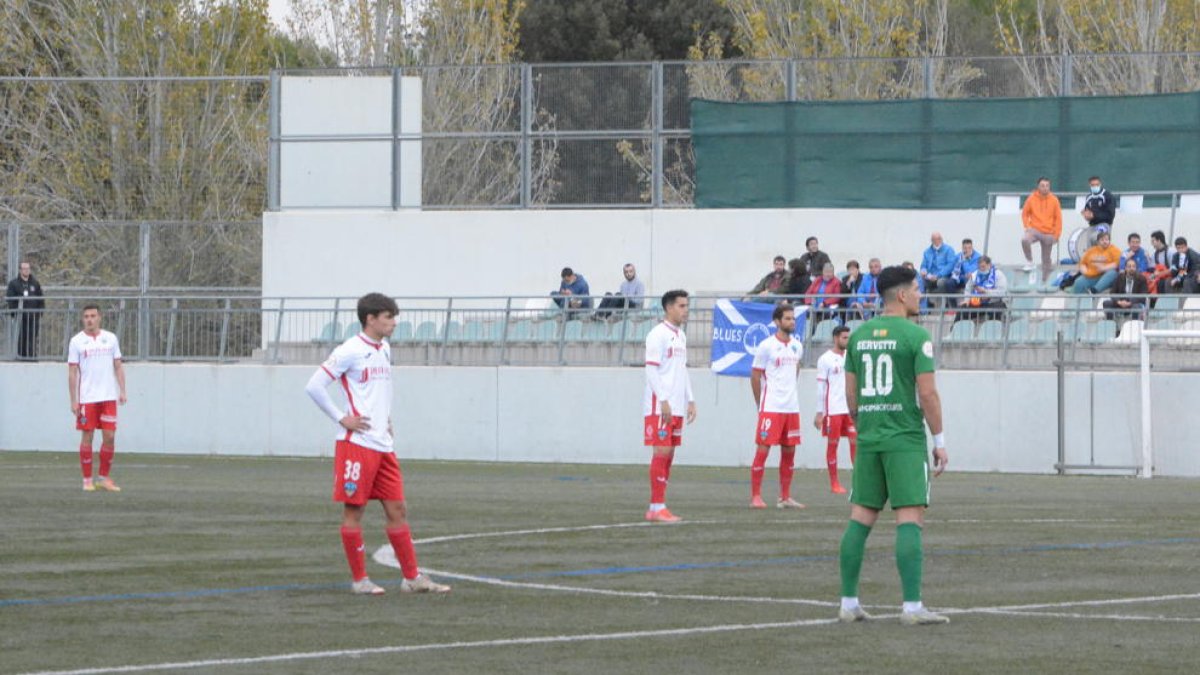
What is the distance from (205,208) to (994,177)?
2016 centimetres

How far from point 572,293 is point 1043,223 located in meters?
7.81

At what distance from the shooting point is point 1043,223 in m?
33.5

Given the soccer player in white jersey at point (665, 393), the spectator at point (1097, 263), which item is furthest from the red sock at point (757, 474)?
the spectator at point (1097, 263)

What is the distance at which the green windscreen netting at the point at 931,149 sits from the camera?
36.0 m

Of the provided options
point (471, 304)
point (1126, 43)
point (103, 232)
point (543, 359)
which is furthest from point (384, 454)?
point (1126, 43)

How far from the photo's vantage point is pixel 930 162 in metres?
37.0

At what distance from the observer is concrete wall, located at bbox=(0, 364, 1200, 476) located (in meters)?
27.8

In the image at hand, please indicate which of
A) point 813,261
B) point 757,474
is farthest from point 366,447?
point 813,261

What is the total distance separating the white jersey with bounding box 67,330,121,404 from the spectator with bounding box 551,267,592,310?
11374 millimetres

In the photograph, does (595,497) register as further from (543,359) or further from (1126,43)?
(1126,43)

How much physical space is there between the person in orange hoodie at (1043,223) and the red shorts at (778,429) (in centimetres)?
1398

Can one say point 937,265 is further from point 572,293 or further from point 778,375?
point 778,375

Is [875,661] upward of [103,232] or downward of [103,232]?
downward

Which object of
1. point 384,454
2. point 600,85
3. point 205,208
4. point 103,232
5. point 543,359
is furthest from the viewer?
point 205,208
